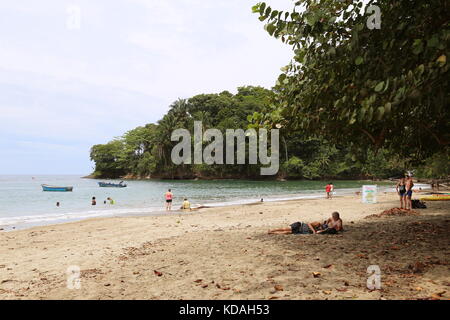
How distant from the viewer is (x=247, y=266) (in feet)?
22.9

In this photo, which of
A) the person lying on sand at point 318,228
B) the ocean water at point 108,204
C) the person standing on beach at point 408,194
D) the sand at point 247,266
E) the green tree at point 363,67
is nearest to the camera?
the green tree at point 363,67

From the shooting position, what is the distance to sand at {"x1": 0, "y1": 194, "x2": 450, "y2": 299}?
547cm

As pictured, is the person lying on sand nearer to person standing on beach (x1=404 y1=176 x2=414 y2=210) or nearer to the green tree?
the green tree

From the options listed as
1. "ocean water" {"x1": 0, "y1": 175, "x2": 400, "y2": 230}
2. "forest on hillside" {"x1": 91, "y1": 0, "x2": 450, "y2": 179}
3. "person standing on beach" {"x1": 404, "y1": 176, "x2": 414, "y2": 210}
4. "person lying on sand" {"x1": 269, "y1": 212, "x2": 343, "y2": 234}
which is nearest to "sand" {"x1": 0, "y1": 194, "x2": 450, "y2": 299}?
"person lying on sand" {"x1": 269, "y1": 212, "x2": 343, "y2": 234}

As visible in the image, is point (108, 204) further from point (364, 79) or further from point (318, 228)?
point (364, 79)

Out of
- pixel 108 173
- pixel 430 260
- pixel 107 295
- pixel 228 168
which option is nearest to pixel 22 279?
pixel 107 295

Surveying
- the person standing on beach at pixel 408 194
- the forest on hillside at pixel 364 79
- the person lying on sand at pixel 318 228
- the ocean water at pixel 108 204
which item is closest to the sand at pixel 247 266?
the person lying on sand at pixel 318 228

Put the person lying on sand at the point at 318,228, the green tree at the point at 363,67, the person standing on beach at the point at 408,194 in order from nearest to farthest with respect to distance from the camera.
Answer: the green tree at the point at 363,67 < the person lying on sand at the point at 318,228 < the person standing on beach at the point at 408,194

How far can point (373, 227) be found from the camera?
11.3m

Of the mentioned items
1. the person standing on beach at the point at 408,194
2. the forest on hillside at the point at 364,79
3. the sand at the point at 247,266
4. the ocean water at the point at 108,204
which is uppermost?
the forest on hillside at the point at 364,79

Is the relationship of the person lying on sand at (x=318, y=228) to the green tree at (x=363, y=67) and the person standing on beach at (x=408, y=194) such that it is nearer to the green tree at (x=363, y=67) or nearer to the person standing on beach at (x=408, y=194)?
the green tree at (x=363, y=67)

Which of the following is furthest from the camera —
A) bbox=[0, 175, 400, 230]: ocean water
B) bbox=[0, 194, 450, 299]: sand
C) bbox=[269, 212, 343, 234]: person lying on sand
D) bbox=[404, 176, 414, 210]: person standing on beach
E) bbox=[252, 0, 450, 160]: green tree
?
bbox=[0, 175, 400, 230]: ocean water

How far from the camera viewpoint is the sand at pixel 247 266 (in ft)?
18.0
